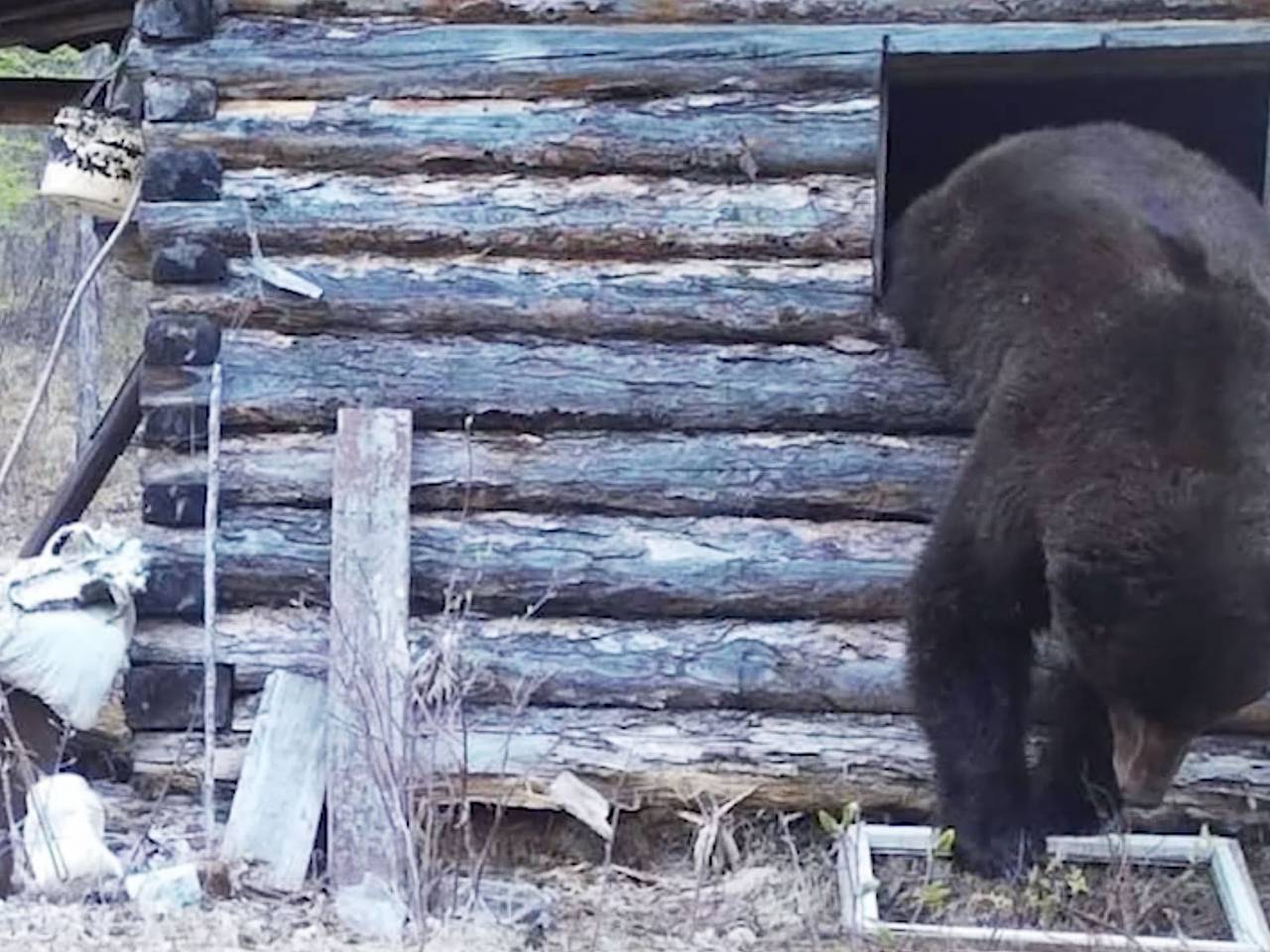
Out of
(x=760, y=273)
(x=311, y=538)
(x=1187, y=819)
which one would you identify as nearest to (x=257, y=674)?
(x=311, y=538)

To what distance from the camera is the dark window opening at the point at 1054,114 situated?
7582mm

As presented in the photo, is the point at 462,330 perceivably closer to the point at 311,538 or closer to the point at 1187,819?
the point at 311,538

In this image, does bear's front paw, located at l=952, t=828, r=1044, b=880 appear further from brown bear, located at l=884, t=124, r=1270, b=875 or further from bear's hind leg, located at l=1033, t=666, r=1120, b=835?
bear's hind leg, located at l=1033, t=666, r=1120, b=835

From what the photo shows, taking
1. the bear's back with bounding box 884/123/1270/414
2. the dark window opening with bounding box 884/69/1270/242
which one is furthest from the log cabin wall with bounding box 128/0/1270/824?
the dark window opening with bounding box 884/69/1270/242

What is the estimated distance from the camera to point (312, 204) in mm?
5836

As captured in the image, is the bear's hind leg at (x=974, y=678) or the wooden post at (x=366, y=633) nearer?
the bear's hind leg at (x=974, y=678)

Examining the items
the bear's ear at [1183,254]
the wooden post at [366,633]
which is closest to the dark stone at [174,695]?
the wooden post at [366,633]

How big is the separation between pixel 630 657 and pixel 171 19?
2296mm

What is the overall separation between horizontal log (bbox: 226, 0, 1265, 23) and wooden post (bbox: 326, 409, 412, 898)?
1.21 m

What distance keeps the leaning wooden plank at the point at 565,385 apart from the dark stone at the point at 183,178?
0.43 metres

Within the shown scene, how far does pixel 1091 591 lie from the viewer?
4531 millimetres

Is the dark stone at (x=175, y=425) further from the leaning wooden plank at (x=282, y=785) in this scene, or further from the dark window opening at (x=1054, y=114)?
the dark window opening at (x=1054, y=114)

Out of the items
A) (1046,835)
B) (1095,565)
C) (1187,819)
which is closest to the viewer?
(1095,565)

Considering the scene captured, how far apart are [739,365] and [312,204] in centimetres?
134
